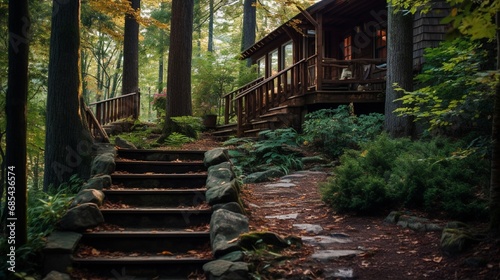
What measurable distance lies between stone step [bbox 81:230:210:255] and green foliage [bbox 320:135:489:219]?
2235mm

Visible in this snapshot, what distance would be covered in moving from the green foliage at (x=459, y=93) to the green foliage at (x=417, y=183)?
536 mm

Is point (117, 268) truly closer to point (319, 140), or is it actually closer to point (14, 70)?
point (14, 70)

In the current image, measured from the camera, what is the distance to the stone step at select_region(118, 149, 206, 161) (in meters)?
7.36

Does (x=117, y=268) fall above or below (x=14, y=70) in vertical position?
below

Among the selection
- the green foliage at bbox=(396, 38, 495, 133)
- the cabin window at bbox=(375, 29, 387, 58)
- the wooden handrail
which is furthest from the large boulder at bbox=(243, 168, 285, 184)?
the cabin window at bbox=(375, 29, 387, 58)

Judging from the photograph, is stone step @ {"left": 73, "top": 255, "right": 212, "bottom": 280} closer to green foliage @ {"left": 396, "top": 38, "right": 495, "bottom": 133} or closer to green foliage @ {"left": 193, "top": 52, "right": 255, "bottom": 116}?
green foliage @ {"left": 396, "top": 38, "right": 495, "bottom": 133}

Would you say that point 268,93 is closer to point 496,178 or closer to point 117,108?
point 117,108

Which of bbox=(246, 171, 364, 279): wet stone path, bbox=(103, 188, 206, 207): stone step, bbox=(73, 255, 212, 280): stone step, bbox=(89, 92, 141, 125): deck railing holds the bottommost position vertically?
bbox=(73, 255, 212, 280): stone step

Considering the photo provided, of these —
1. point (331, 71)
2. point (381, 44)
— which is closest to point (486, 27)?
point (381, 44)

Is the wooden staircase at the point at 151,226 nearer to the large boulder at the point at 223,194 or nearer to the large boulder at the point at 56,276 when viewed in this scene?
the large boulder at the point at 223,194

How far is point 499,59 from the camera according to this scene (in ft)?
12.6

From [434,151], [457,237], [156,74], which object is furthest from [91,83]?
[457,237]

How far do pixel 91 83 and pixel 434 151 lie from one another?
80.9 ft

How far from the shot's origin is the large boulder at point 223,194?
5.43 meters
